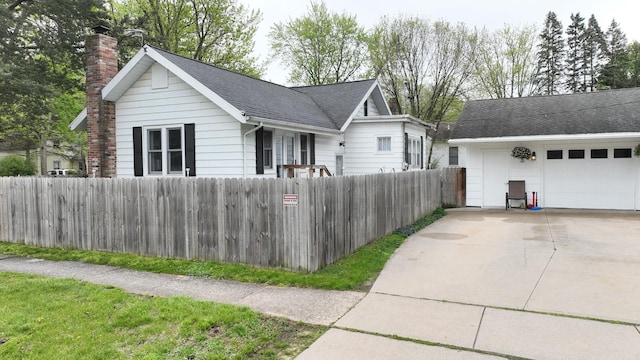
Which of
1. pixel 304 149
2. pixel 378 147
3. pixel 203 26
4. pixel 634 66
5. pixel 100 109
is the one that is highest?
pixel 203 26

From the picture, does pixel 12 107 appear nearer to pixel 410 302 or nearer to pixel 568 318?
pixel 410 302

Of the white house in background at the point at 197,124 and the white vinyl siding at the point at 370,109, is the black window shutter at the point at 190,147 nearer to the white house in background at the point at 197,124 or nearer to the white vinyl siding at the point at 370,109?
the white house in background at the point at 197,124

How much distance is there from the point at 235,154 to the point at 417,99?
63.1ft

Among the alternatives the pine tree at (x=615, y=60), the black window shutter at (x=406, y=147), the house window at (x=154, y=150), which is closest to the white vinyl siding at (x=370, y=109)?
the black window shutter at (x=406, y=147)

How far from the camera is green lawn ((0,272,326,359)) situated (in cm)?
391

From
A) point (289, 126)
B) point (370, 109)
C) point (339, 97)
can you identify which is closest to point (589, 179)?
point (370, 109)

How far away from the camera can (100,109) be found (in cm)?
1245

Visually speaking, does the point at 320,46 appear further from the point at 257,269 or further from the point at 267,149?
the point at 257,269

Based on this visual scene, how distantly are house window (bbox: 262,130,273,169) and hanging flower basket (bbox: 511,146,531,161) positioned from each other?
8.89 m

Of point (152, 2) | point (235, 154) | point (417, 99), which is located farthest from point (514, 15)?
point (235, 154)

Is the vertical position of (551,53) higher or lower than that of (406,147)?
higher

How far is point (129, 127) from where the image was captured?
41.2 ft

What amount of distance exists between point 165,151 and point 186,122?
1.14 meters

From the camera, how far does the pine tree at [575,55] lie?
3788 centimetres
